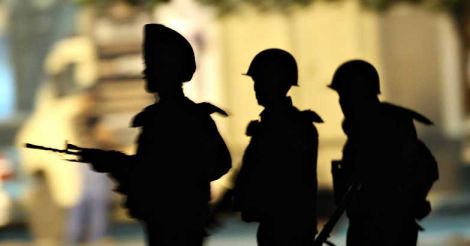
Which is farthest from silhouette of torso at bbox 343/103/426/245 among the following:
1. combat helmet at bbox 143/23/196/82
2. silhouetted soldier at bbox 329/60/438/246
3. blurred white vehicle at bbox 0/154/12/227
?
blurred white vehicle at bbox 0/154/12/227

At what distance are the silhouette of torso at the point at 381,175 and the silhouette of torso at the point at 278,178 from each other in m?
0.15

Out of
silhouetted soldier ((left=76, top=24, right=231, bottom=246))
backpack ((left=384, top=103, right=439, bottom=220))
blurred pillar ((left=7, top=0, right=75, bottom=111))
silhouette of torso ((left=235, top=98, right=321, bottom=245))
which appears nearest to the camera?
silhouetted soldier ((left=76, top=24, right=231, bottom=246))

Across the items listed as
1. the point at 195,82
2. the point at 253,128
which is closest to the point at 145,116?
the point at 253,128

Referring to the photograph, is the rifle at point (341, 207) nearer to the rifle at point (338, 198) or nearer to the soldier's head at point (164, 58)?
the rifle at point (338, 198)

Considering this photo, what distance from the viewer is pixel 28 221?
589 cm

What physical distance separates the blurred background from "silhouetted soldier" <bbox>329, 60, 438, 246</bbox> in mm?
3220

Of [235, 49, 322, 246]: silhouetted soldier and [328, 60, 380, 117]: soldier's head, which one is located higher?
[328, 60, 380, 117]: soldier's head

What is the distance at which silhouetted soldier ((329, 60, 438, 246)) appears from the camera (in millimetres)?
2121

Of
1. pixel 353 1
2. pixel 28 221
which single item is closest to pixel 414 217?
pixel 353 1

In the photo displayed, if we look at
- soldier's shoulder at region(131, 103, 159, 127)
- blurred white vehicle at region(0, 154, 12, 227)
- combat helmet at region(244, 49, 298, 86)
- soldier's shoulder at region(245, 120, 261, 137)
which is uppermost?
combat helmet at region(244, 49, 298, 86)

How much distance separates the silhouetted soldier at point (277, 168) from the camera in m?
2.05

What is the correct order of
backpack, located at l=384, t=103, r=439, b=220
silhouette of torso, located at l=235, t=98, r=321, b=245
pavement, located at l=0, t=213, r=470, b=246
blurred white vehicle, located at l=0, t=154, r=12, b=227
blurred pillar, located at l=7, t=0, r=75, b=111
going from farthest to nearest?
blurred pillar, located at l=7, t=0, r=75, b=111
blurred white vehicle, located at l=0, t=154, r=12, b=227
pavement, located at l=0, t=213, r=470, b=246
backpack, located at l=384, t=103, r=439, b=220
silhouette of torso, located at l=235, t=98, r=321, b=245

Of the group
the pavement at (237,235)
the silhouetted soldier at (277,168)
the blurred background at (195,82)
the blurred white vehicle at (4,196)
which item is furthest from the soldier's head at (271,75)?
the blurred white vehicle at (4,196)

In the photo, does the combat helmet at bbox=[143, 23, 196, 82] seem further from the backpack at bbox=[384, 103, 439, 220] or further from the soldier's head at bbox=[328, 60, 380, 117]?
the backpack at bbox=[384, 103, 439, 220]
